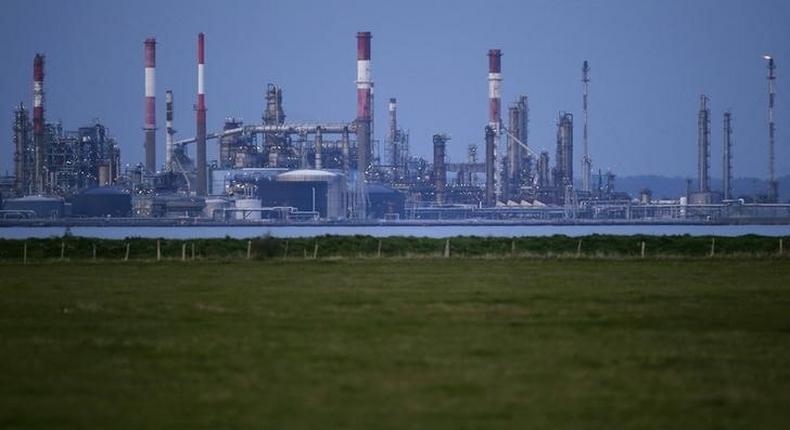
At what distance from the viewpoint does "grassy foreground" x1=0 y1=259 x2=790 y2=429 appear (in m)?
13.4

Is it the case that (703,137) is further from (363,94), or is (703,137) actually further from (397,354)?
(397,354)

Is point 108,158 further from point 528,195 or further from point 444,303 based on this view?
point 444,303

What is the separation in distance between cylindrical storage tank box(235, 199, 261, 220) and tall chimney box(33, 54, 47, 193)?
19.9 metres

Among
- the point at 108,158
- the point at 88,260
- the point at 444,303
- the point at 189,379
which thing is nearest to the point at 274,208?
the point at 108,158

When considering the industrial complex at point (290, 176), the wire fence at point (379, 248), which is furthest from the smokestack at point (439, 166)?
the wire fence at point (379, 248)

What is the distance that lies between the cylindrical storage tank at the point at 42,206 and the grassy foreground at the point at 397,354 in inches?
4819

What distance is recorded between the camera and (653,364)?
16.7 meters

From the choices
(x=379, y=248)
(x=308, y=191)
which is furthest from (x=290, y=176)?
(x=379, y=248)

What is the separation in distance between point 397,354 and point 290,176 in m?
133

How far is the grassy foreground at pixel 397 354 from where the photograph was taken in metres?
13.4

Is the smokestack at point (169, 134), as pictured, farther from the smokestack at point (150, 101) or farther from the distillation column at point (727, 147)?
the distillation column at point (727, 147)

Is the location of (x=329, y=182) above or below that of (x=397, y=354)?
above

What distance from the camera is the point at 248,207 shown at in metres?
154

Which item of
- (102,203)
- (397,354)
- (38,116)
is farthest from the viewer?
(102,203)
